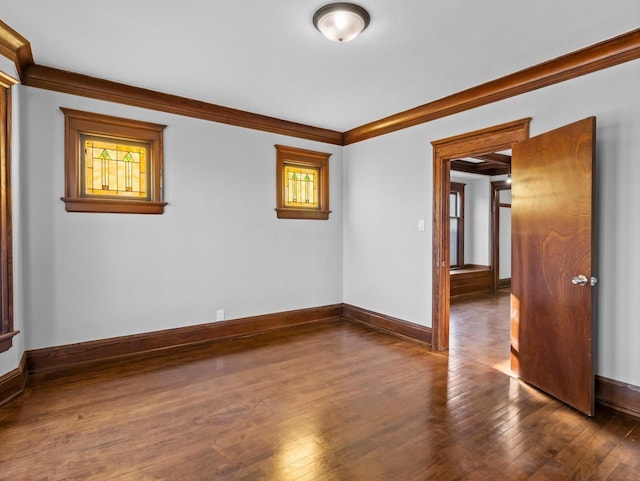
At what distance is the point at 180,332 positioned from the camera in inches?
155

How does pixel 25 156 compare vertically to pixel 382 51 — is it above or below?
below

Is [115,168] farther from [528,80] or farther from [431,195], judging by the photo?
[528,80]

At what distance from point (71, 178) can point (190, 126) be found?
1.26 m

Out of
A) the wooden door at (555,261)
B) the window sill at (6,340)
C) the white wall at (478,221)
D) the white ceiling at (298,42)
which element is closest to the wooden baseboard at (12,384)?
the window sill at (6,340)

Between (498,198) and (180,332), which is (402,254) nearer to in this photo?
(180,332)

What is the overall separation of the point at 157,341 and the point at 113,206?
4.63 feet

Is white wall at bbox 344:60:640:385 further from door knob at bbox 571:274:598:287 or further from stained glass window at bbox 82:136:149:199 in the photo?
stained glass window at bbox 82:136:149:199

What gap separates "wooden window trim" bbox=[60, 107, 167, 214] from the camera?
333 centimetres

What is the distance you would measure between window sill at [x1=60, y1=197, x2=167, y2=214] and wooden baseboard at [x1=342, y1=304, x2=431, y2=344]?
2.76 m

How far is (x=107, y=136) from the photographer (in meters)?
3.54

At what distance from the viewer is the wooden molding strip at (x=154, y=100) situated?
126 inches

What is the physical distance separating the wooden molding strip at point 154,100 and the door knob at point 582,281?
3.41 meters

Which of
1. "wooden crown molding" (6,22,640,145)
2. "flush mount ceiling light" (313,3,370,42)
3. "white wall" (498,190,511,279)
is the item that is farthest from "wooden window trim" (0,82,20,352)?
"white wall" (498,190,511,279)

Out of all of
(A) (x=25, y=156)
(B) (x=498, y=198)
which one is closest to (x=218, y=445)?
(A) (x=25, y=156)
